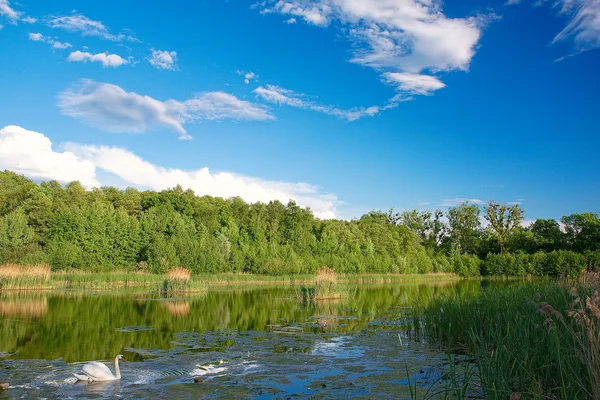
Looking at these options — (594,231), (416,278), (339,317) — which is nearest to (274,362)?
(339,317)

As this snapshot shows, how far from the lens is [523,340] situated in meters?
6.07

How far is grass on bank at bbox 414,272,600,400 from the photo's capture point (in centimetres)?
435

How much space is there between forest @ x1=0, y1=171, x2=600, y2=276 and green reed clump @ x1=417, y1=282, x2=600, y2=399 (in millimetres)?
32073

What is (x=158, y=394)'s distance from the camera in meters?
7.44

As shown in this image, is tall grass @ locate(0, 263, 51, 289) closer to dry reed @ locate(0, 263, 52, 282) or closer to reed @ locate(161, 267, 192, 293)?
dry reed @ locate(0, 263, 52, 282)

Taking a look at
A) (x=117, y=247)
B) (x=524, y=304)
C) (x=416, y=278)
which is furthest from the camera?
(x=416, y=278)

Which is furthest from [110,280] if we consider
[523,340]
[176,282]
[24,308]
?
[523,340]

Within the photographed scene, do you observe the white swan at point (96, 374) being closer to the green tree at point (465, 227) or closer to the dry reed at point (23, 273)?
the dry reed at point (23, 273)

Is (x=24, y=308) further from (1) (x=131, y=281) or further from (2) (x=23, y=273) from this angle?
(1) (x=131, y=281)

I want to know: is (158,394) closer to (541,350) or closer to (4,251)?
(541,350)

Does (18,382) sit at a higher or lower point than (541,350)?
lower

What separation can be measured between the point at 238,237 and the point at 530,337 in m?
56.1

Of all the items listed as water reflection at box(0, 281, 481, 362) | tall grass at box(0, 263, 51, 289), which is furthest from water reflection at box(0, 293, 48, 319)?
tall grass at box(0, 263, 51, 289)

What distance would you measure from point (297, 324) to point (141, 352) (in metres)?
6.06
